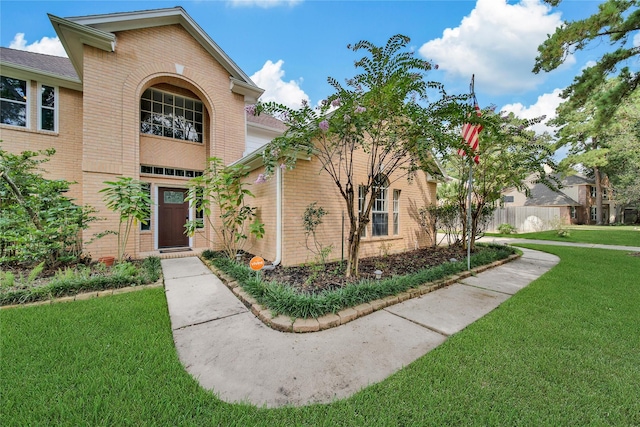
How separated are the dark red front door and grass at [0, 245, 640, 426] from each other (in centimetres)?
480

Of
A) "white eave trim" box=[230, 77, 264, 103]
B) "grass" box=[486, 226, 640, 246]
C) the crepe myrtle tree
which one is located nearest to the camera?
the crepe myrtle tree

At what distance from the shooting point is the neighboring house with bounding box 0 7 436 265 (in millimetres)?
6398

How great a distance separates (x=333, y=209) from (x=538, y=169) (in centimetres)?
581

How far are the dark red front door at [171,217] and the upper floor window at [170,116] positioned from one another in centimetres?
205

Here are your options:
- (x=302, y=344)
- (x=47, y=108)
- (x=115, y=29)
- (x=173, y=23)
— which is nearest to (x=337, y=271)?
(x=302, y=344)

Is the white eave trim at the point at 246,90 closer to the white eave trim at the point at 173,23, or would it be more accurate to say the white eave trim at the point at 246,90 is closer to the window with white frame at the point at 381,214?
the white eave trim at the point at 173,23

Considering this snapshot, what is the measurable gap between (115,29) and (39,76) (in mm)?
2863

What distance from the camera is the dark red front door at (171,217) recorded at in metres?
8.12

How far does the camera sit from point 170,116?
28.0 ft

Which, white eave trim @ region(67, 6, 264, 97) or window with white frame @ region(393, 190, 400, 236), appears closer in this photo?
white eave trim @ region(67, 6, 264, 97)

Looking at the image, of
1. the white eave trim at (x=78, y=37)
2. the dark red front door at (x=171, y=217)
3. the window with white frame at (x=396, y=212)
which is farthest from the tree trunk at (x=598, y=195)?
the white eave trim at (x=78, y=37)

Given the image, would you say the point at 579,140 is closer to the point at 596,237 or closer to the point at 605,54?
the point at 596,237

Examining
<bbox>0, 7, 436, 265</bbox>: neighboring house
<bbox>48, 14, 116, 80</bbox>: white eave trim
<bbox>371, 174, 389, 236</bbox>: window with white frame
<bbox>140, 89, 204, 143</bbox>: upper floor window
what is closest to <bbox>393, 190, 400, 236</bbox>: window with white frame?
<bbox>0, 7, 436, 265</bbox>: neighboring house

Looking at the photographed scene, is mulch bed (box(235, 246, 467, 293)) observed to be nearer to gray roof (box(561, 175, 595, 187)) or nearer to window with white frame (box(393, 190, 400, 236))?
window with white frame (box(393, 190, 400, 236))
